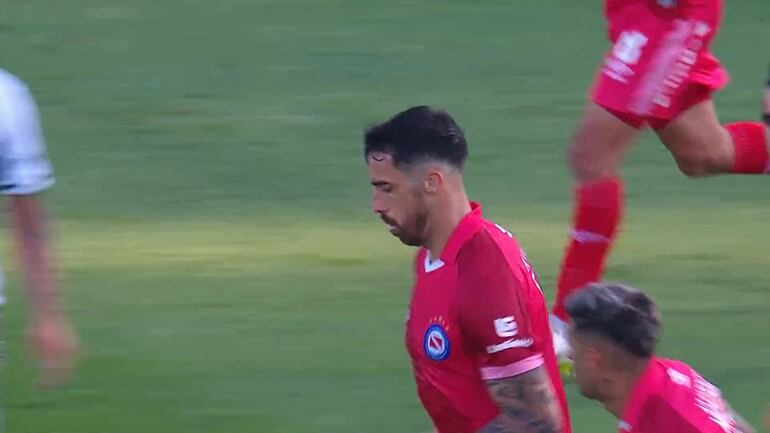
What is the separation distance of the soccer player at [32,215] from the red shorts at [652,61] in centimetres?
223

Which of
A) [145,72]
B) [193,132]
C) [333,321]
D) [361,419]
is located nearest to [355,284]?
[333,321]

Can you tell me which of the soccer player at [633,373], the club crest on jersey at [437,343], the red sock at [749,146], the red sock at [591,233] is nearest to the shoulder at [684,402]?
the soccer player at [633,373]

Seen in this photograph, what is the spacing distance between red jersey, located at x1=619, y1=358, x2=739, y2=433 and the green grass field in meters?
1.93

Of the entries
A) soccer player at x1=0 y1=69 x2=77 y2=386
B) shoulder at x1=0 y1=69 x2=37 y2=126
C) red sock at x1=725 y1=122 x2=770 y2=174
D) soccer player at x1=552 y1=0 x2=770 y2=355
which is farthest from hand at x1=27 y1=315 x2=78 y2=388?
red sock at x1=725 y1=122 x2=770 y2=174

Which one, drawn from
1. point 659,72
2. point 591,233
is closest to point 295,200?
point 591,233

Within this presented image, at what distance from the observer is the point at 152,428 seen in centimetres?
557

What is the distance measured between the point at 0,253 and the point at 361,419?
2.74 meters

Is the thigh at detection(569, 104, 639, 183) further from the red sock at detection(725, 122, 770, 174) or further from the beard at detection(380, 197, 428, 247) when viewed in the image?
the beard at detection(380, 197, 428, 247)

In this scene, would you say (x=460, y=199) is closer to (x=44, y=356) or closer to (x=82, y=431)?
(x=44, y=356)

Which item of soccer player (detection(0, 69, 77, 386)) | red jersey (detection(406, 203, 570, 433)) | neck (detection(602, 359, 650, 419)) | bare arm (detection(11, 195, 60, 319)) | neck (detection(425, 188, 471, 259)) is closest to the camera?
neck (detection(602, 359, 650, 419))

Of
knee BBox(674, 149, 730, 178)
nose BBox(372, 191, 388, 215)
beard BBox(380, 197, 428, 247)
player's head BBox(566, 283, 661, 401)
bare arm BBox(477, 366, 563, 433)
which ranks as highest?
nose BBox(372, 191, 388, 215)

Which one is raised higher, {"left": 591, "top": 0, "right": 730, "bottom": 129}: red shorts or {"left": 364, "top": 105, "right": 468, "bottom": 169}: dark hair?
{"left": 364, "top": 105, "right": 468, "bottom": 169}: dark hair

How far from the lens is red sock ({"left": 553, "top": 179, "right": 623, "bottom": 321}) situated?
5840mm

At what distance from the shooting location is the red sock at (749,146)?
6.07 m
